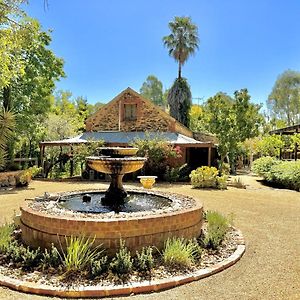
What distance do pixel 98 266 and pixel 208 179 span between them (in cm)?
1333

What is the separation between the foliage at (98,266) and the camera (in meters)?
5.17

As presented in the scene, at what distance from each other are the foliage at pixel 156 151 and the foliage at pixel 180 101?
1476 cm

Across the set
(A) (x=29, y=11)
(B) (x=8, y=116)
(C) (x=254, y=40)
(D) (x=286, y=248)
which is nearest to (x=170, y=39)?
(C) (x=254, y=40)

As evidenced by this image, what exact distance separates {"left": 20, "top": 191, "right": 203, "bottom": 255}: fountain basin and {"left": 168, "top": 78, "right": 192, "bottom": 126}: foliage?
96.7 ft

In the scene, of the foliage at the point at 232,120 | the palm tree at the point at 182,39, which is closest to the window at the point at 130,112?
the foliage at the point at 232,120

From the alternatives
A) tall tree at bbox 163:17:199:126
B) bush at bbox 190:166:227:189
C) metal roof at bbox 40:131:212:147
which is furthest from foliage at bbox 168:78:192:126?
bush at bbox 190:166:227:189

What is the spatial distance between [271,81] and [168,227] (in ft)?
186

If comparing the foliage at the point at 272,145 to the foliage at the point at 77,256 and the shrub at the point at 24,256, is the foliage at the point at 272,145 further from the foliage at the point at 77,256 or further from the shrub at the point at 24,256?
the shrub at the point at 24,256

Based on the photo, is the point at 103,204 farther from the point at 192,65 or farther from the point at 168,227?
the point at 192,65

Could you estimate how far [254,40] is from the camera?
72.4 ft

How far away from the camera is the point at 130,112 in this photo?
25141 mm

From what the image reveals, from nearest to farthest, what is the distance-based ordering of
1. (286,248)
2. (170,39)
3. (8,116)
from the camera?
(286,248) → (8,116) → (170,39)

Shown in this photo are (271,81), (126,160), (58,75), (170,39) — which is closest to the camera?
(126,160)

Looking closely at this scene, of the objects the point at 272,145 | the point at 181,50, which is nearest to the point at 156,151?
the point at 272,145
